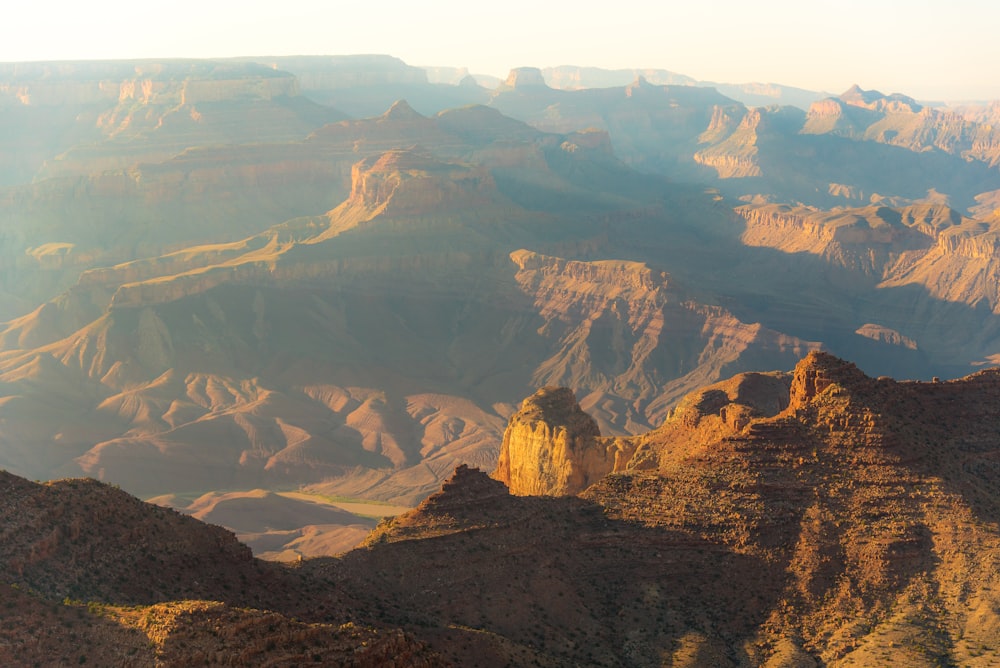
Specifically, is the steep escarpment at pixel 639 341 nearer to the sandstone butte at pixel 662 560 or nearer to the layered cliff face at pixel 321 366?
the layered cliff face at pixel 321 366

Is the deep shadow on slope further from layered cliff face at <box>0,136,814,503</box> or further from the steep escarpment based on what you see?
the steep escarpment

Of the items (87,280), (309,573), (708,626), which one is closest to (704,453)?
(708,626)

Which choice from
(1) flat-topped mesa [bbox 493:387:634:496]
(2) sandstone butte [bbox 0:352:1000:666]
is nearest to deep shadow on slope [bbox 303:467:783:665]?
(2) sandstone butte [bbox 0:352:1000:666]

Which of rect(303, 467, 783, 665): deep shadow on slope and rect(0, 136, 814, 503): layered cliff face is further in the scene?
rect(0, 136, 814, 503): layered cliff face

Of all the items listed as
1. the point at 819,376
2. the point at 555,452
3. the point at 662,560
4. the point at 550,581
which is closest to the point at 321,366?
the point at 555,452

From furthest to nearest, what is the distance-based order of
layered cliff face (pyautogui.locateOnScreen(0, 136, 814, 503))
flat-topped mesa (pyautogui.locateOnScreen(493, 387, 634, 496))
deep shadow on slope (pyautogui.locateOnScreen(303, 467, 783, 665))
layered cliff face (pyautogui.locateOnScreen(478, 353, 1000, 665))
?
layered cliff face (pyautogui.locateOnScreen(0, 136, 814, 503)) → flat-topped mesa (pyautogui.locateOnScreen(493, 387, 634, 496)) → layered cliff face (pyautogui.locateOnScreen(478, 353, 1000, 665)) → deep shadow on slope (pyautogui.locateOnScreen(303, 467, 783, 665))

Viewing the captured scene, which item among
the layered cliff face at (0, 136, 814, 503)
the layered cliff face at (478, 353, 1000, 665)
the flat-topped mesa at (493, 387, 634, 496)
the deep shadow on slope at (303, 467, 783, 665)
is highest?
the layered cliff face at (478, 353, 1000, 665)

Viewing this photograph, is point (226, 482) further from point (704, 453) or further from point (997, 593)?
point (997, 593)
